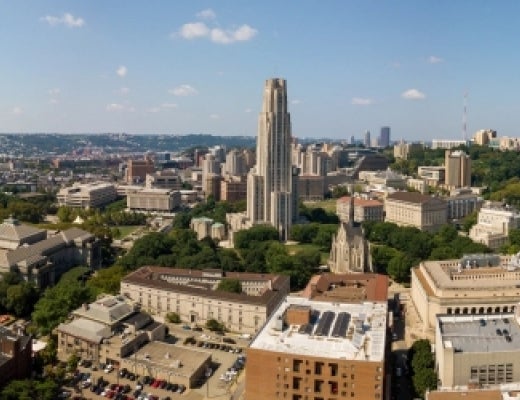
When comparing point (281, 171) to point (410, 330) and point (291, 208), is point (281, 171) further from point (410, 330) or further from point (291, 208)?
point (410, 330)

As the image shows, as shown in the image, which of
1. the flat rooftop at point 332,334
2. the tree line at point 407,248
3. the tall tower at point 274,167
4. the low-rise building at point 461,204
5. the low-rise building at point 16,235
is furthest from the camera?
the low-rise building at point 461,204

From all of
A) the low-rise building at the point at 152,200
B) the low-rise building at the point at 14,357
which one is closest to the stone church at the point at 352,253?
the low-rise building at the point at 14,357

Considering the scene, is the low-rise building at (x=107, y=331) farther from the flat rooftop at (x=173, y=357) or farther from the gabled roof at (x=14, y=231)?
the gabled roof at (x=14, y=231)

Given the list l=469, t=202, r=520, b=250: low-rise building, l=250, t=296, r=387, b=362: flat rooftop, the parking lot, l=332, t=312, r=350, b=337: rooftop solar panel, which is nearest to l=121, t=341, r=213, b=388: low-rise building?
the parking lot

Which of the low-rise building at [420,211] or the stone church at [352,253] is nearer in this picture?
the stone church at [352,253]

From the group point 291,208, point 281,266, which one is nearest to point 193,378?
point 281,266

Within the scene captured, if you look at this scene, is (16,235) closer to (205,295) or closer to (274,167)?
(205,295)

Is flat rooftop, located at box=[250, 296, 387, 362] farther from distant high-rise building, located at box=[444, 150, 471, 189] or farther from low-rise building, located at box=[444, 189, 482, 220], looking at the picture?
distant high-rise building, located at box=[444, 150, 471, 189]
